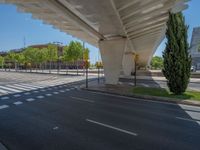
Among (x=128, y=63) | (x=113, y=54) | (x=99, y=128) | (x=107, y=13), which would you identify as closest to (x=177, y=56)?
(x=107, y=13)

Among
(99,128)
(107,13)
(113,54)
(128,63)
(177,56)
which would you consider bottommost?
(99,128)

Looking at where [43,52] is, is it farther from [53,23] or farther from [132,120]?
[132,120]

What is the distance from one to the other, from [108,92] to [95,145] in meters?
14.3

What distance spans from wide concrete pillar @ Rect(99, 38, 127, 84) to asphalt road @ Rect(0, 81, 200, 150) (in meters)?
13.5

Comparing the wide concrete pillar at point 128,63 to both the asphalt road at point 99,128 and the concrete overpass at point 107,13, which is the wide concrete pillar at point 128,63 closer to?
the concrete overpass at point 107,13

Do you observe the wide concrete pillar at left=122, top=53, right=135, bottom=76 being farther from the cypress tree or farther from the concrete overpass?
the cypress tree

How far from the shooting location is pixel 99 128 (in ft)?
30.1

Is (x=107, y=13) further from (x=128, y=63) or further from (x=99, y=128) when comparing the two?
(x=128, y=63)

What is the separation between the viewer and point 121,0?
13961mm

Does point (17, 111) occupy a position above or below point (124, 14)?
below

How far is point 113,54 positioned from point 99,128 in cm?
1787

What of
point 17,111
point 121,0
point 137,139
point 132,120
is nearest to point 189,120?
point 132,120

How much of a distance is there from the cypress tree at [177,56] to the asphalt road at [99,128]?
5355mm

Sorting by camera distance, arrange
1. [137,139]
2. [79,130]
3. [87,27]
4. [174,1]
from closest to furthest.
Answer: [137,139] → [79,130] → [174,1] → [87,27]
